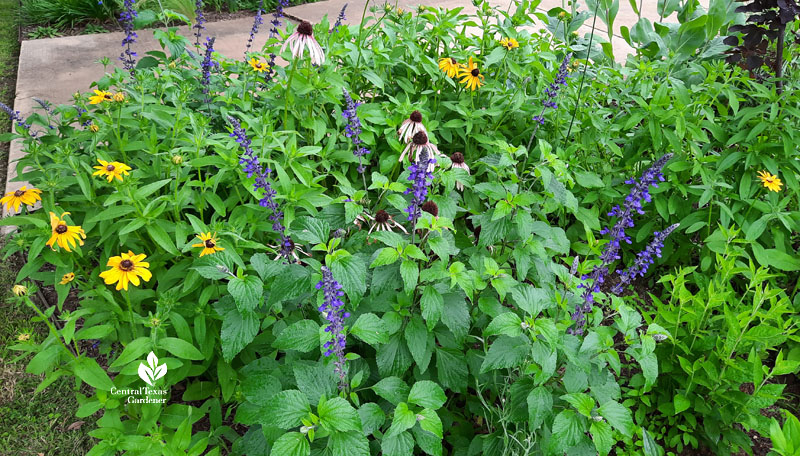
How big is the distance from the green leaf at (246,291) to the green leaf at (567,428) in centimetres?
95

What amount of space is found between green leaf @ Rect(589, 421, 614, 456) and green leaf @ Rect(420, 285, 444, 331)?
0.54 meters

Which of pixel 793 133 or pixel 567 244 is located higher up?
pixel 793 133

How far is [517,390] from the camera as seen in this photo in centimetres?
167

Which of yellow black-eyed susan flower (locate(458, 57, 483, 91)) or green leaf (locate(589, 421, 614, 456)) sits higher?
yellow black-eyed susan flower (locate(458, 57, 483, 91))

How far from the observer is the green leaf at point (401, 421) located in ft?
4.53

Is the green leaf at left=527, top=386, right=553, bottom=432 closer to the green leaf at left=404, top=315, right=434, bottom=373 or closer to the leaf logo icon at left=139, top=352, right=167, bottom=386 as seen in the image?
the green leaf at left=404, top=315, right=434, bottom=373

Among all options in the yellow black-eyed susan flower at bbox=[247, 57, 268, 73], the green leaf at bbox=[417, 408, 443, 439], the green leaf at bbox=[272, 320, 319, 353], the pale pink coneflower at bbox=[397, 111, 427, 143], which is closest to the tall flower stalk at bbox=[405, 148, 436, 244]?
the green leaf at bbox=[272, 320, 319, 353]

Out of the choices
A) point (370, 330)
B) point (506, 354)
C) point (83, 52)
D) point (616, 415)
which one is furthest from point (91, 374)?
point (83, 52)

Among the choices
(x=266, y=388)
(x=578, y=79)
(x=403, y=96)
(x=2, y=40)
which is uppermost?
(x=578, y=79)

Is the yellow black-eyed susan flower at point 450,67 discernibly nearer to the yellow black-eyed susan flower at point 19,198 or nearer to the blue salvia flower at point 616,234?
the blue salvia flower at point 616,234

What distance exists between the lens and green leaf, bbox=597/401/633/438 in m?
1.52

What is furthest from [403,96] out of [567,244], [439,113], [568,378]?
[568,378]

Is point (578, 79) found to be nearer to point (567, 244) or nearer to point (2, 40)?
point (567, 244)

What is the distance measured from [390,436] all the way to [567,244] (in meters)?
1.03
